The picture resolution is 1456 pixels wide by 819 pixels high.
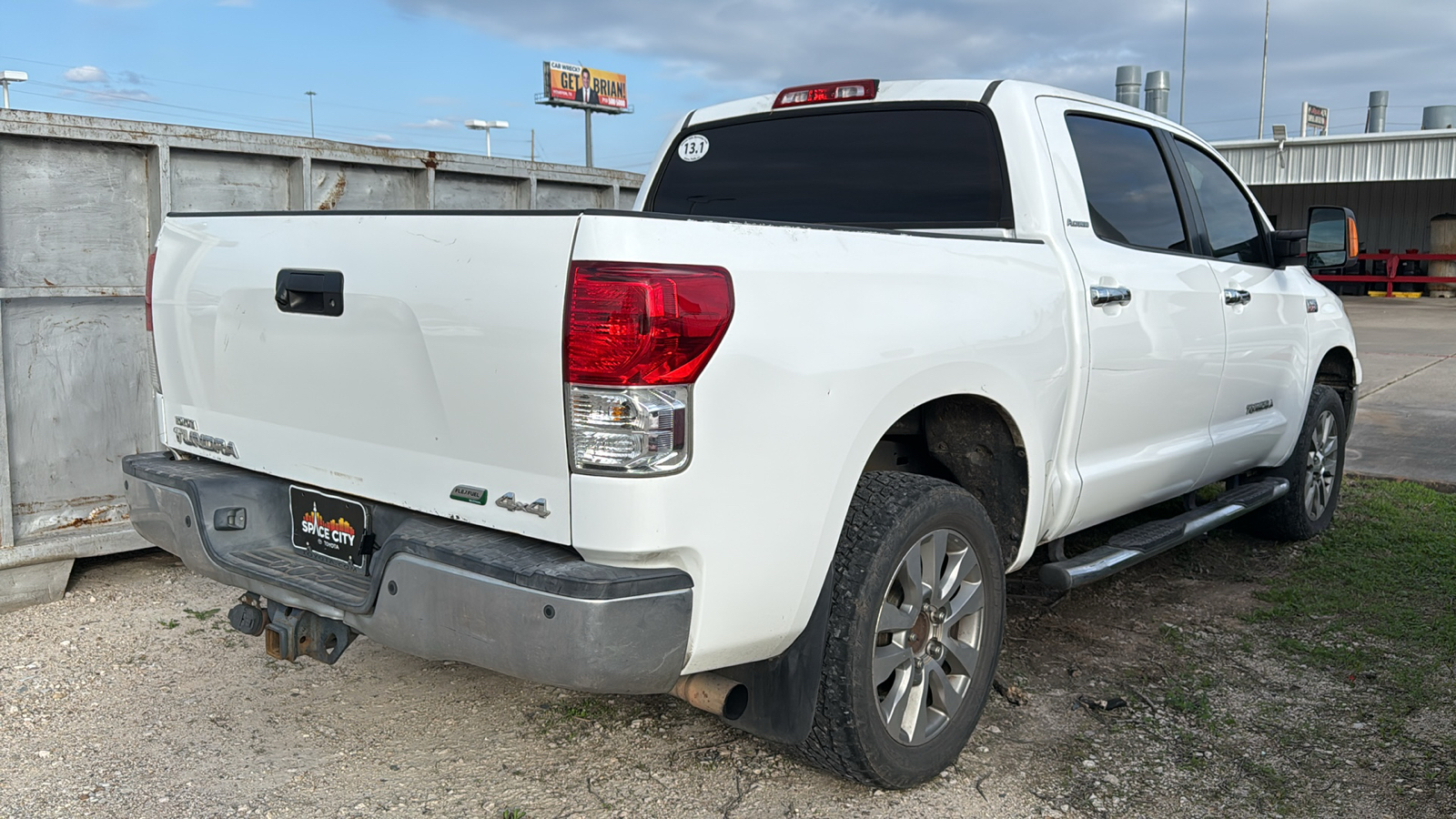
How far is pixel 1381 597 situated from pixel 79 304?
569 cm

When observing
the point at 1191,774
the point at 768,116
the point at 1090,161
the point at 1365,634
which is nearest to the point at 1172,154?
the point at 1090,161

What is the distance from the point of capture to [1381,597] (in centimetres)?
489

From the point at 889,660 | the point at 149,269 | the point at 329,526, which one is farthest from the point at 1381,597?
the point at 149,269

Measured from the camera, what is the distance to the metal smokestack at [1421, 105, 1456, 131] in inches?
1267

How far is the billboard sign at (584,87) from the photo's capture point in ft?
283

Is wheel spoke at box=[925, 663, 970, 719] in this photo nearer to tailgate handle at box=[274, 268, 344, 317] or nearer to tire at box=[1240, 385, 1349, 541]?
tailgate handle at box=[274, 268, 344, 317]

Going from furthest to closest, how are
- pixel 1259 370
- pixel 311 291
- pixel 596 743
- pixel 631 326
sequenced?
pixel 1259 370, pixel 596 743, pixel 311 291, pixel 631 326

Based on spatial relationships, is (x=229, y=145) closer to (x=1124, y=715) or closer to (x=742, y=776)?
Result: (x=742, y=776)

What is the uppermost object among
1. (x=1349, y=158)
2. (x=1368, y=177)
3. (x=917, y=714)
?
(x=1349, y=158)

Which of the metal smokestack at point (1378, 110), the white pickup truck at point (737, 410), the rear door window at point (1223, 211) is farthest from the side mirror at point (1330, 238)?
the metal smokestack at point (1378, 110)

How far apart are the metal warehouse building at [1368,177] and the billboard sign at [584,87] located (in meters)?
62.2

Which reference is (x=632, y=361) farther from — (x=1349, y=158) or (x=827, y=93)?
(x=1349, y=158)

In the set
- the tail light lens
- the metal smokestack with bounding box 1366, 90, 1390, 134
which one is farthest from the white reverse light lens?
the metal smokestack with bounding box 1366, 90, 1390, 134

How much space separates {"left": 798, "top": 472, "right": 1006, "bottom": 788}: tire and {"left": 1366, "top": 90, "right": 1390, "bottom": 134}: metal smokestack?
4079 cm
